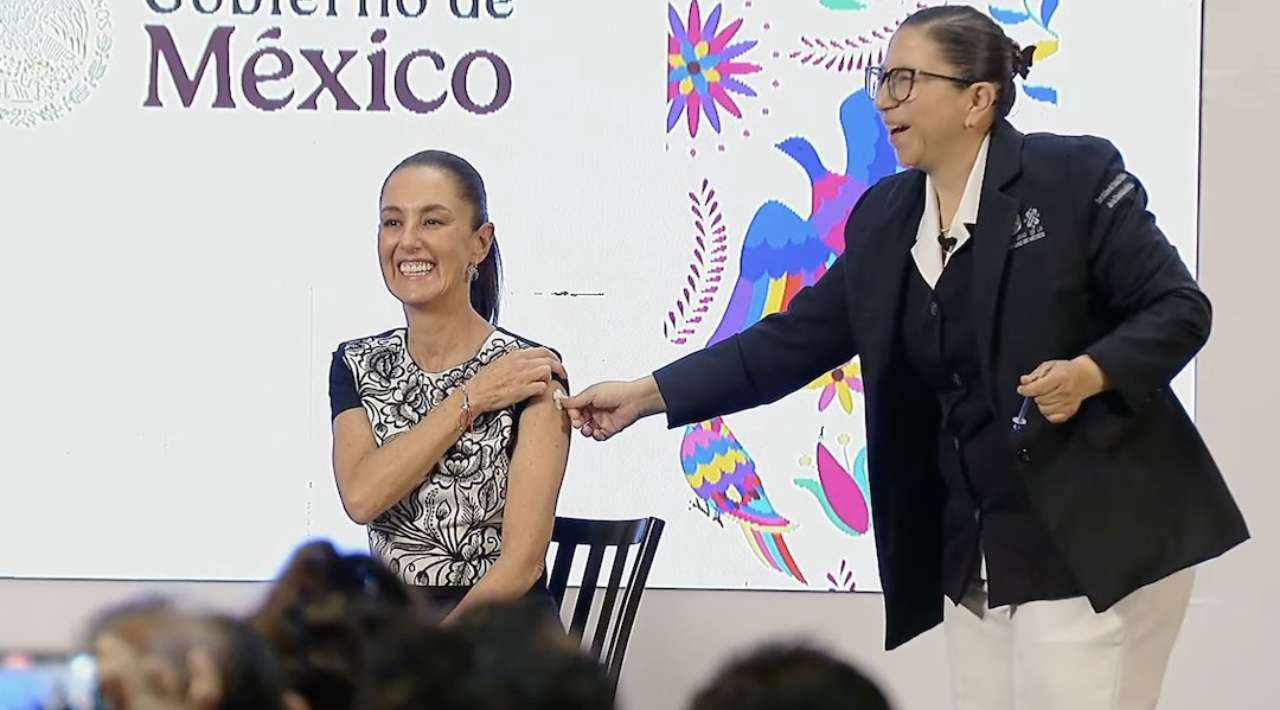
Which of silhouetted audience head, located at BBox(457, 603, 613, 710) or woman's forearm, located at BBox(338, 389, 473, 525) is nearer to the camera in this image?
silhouetted audience head, located at BBox(457, 603, 613, 710)

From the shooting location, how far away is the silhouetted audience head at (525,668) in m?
1.12

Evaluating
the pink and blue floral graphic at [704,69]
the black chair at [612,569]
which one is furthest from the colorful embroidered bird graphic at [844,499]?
the black chair at [612,569]

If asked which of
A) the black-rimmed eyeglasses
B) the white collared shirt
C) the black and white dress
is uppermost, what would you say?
the black-rimmed eyeglasses

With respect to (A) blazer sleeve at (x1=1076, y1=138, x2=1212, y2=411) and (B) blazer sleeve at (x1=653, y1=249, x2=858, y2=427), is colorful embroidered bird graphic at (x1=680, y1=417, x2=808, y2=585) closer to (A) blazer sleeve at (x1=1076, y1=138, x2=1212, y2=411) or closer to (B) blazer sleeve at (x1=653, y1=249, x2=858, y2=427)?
(B) blazer sleeve at (x1=653, y1=249, x2=858, y2=427)

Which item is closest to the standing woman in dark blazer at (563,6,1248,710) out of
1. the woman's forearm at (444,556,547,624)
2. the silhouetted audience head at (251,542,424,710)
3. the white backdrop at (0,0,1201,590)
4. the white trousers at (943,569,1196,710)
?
the white trousers at (943,569,1196,710)

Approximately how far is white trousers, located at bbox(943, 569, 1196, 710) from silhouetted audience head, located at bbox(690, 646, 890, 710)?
3.77ft

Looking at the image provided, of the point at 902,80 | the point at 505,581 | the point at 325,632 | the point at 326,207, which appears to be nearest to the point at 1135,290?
the point at 902,80

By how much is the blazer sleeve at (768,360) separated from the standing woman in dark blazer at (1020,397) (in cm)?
14

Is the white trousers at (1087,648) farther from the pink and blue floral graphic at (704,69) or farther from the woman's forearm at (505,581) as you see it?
the pink and blue floral graphic at (704,69)

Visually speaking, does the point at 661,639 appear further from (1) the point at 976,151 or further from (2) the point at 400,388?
(1) the point at 976,151

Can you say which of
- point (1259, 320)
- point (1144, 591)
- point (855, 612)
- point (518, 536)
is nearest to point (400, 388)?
point (518, 536)

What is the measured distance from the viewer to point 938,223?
2391mm

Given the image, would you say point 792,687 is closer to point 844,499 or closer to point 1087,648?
point 1087,648

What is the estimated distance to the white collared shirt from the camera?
92.4 inches
